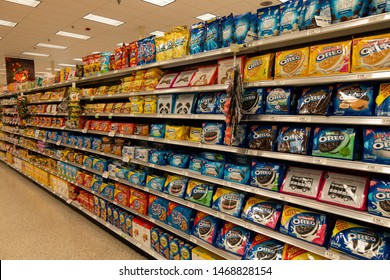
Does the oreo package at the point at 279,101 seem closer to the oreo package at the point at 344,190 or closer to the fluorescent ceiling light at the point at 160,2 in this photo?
the oreo package at the point at 344,190

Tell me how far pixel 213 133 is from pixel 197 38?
833 mm

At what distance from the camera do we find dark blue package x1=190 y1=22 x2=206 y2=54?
2164 mm

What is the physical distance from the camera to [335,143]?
5.07 ft

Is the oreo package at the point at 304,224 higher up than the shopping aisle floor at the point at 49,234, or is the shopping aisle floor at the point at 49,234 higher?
the oreo package at the point at 304,224

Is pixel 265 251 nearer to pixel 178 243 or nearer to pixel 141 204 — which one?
pixel 178 243

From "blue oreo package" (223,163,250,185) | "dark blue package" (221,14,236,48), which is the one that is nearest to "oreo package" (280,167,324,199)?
"blue oreo package" (223,163,250,185)

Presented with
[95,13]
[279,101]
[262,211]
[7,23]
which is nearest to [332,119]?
[279,101]

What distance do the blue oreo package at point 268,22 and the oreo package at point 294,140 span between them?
0.67 metres

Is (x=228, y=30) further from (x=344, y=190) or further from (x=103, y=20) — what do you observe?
(x=103, y=20)

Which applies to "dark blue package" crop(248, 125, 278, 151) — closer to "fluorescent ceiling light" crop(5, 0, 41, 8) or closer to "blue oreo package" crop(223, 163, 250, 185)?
"blue oreo package" crop(223, 163, 250, 185)

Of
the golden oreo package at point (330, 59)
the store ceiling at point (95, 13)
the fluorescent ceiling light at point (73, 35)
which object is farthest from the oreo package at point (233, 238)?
the fluorescent ceiling light at point (73, 35)

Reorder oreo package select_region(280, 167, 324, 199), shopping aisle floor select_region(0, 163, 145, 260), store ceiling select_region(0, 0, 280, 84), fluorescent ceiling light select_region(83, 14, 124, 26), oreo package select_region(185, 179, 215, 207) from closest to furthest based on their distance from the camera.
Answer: oreo package select_region(280, 167, 324, 199) → oreo package select_region(185, 179, 215, 207) → shopping aisle floor select_region(0, 163, 145, 260) → store ceiling select_region(0, 0, 280, 84) → fluorescent ceiling light select_region(83, 14, 124, 26)

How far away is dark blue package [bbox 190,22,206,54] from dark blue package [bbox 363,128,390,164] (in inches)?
55.4

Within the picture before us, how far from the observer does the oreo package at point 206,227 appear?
2207 mm
